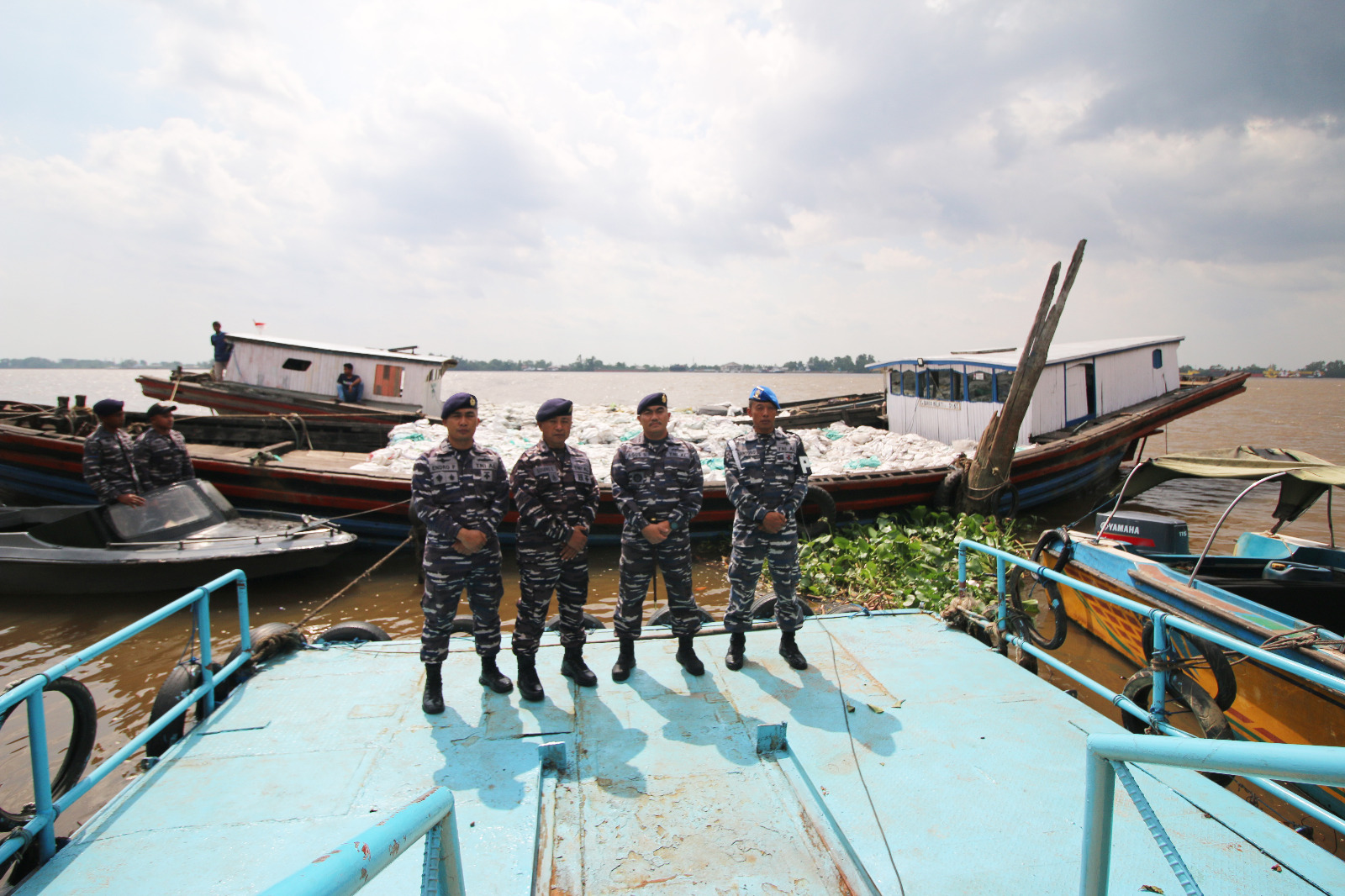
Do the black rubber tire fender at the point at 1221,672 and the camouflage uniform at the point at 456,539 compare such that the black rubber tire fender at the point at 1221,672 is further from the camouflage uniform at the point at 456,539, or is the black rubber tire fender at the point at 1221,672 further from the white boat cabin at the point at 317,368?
the white boat cabin at the point at 317,368

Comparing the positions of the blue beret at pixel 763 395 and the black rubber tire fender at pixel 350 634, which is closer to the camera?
the blue beret at pixel 763 395

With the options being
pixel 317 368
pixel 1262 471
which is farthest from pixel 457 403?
pixel 317 368

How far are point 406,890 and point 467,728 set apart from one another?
3.38 ft

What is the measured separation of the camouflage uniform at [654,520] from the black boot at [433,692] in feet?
3.32

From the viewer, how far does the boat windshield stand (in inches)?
257

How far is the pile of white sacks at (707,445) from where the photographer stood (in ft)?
33.1

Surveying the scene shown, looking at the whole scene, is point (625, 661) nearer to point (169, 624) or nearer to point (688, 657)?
point (688, 657)

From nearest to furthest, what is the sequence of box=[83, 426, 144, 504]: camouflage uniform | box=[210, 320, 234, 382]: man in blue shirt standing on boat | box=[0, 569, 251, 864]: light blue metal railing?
box=[0, 569, 251, 864]: light blue metal railing, box=[83, 426, 144, 504]: camouflage uniform, box=[210, 320, 234, 382]: man in blue shirt standing on boat

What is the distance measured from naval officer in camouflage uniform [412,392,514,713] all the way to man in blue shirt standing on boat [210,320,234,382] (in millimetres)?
14370

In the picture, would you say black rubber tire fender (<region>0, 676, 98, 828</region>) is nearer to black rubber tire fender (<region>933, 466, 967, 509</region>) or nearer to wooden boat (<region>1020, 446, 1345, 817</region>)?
wooden boat (<region>1020, 446, 1345, 817</region>)

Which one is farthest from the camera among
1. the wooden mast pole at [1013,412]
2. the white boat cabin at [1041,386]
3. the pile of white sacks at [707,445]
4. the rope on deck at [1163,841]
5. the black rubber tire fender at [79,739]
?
the white boat cabin at [1041,386]

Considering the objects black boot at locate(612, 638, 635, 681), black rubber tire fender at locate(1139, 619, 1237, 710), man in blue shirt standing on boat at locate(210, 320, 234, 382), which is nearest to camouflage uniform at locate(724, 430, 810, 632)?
black boot at locate(612, 638, 635, 681)

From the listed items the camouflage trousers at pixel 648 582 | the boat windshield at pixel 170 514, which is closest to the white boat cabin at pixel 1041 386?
the camouflage trousers at pixel 648 582

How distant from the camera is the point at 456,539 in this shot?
11.2 feet
